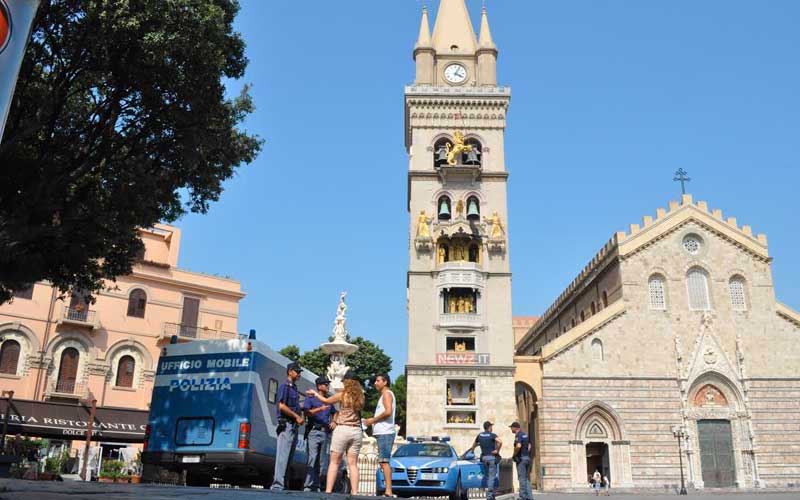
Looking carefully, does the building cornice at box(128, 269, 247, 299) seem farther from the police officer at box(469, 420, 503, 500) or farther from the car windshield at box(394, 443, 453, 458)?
the police officer at box(469, 420, 503, 500)

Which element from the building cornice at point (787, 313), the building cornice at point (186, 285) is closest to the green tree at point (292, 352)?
the building cornice at point (186, 285)

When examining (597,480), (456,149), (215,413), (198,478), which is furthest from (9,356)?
(597,480)

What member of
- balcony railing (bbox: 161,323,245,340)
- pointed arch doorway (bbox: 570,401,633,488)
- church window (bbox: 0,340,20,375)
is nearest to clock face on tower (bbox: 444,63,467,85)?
balcony railing (bbox: 161,323,245,340)

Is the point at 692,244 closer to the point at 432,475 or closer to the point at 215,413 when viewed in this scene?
the point at 432,475

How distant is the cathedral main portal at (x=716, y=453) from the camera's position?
34.7 meters

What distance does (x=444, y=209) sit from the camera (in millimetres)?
39500

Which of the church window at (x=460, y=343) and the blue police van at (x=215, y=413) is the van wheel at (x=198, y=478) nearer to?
the blue police van at (x=215, y=413)

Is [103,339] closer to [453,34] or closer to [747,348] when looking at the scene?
[453,34]

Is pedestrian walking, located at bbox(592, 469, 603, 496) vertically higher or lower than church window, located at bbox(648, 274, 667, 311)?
lower

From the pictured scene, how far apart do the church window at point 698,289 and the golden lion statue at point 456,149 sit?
1455 cm

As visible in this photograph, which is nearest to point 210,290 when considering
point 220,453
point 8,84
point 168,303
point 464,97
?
point 168,303

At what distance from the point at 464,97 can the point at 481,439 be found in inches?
1197

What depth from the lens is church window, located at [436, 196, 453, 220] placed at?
130 feet

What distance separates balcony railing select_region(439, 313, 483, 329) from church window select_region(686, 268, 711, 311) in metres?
11.8
